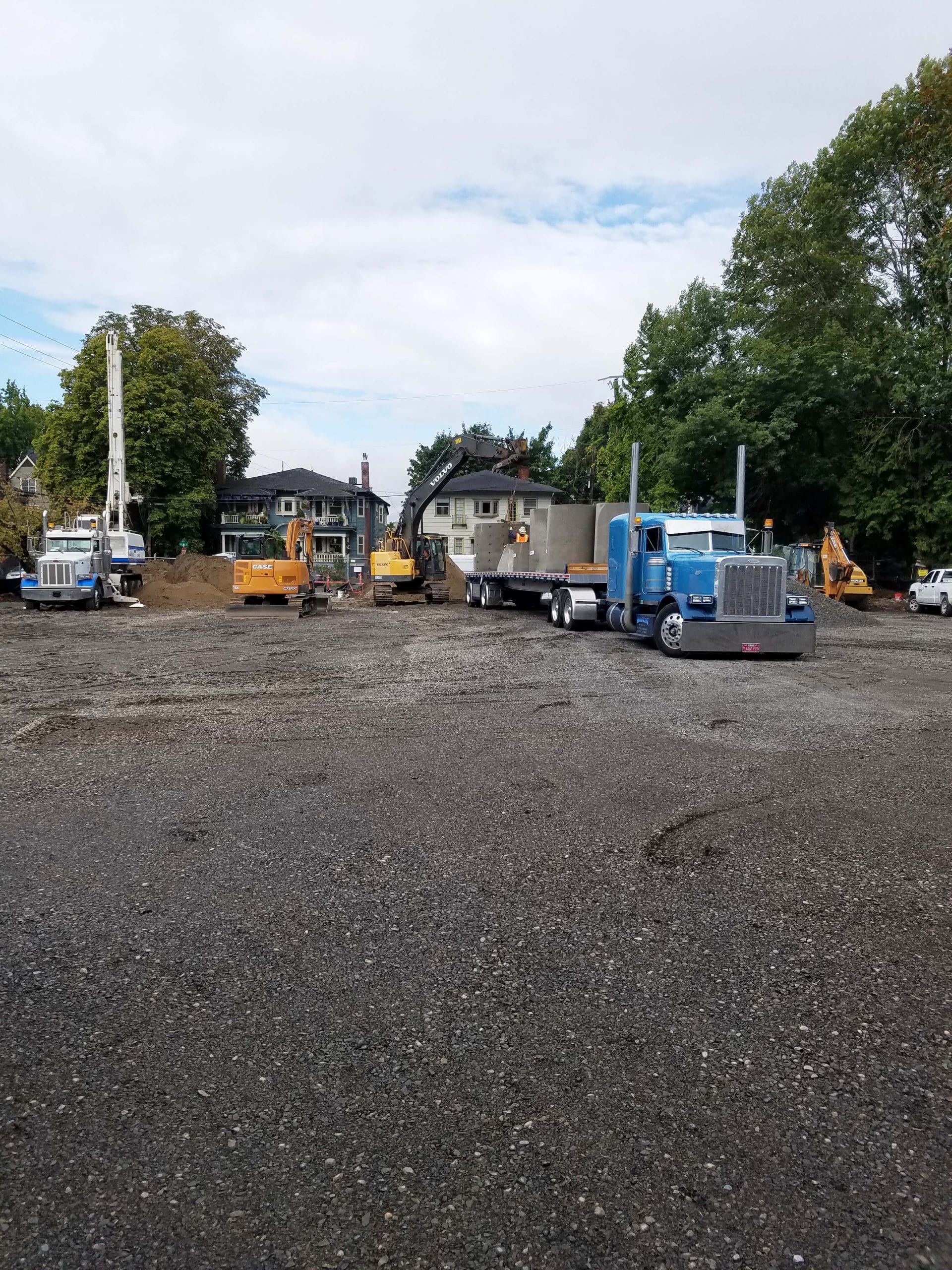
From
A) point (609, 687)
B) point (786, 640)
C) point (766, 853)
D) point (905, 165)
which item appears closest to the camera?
point (766, 853)

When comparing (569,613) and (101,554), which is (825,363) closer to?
(569,613)

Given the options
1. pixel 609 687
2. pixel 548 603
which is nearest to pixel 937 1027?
pixel 609 687

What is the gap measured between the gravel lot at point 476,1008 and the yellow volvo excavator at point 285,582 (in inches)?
703

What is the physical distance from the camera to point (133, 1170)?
240 cm

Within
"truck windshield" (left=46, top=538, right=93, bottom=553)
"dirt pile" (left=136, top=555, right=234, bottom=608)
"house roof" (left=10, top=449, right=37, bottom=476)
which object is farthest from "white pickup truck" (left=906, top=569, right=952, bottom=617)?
"house roof" (left=10, top=449, right=37, bottom=476)

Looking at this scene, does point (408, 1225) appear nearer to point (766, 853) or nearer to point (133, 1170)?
point (133, 1170)

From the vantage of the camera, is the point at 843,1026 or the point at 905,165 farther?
the point at 905,165

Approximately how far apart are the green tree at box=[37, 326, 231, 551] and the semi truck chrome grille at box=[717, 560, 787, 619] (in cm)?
4007

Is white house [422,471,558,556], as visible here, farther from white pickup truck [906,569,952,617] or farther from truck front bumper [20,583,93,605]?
truck front bumper [20,583,93,605]

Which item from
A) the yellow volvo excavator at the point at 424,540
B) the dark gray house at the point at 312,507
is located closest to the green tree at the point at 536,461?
the dark gray house at the point at 312,507

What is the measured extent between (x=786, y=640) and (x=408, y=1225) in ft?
45.7

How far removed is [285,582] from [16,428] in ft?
257

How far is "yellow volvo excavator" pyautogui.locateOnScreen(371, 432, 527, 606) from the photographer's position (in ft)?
91.9

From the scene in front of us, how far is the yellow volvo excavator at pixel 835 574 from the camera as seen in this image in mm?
32812
